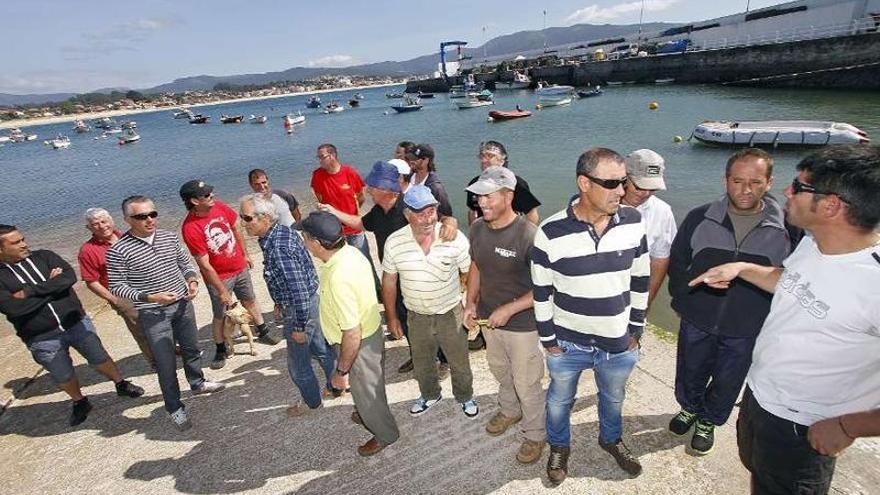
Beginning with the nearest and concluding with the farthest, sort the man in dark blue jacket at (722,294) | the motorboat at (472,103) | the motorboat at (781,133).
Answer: the man in dark blue jacket at (722,294), the motorboat at (781,133), the motorboat at (472,103)

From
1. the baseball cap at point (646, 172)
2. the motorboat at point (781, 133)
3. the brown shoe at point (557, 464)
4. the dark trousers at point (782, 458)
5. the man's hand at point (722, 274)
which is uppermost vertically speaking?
the baseball cap at point (646, 172)

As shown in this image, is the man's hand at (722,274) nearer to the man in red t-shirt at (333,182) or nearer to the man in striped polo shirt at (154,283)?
the man in red t-shirt at (333,182)

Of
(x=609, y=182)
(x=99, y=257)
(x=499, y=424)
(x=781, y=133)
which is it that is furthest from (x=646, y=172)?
(x=781, y=133)

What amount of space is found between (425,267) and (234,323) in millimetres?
3225

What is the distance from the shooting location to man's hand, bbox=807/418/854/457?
74.2 inches

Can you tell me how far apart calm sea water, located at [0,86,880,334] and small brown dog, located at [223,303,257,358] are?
21.1 feet

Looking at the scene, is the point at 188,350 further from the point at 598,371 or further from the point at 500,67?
the point at 500,67

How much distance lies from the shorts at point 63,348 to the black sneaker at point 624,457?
537 centimetres

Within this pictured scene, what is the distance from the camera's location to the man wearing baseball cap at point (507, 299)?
3.08 m

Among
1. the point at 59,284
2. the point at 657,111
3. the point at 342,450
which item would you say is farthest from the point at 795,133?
the point at 59,284

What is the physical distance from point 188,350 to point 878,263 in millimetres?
5543

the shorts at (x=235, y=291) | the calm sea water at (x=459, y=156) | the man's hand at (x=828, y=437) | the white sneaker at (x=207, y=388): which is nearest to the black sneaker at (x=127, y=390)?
the white sneaker at (x=207, y=388)

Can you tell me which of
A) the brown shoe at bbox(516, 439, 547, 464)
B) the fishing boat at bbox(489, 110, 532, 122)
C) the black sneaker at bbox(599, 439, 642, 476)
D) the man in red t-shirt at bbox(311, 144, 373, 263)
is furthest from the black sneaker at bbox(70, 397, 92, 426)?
the fishing boat at bbox(489, 110, 532, 122)

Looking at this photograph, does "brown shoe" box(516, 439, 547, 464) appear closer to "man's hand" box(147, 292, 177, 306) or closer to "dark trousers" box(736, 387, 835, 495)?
"dark trousers" box(736, 387, 835, 495)
